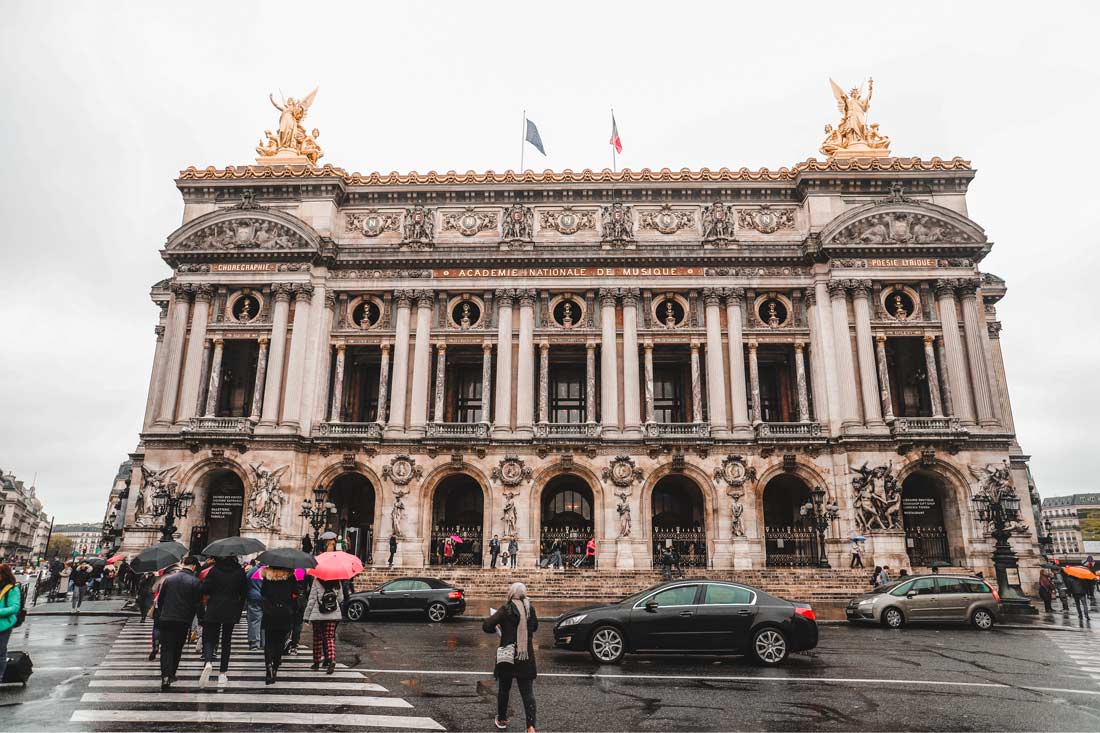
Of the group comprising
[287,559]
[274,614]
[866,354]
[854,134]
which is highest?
[854,134]

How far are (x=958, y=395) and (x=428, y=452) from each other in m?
27.5

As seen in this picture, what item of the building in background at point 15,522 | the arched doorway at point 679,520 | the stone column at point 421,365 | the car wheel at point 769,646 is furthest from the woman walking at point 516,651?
the building in background at point 15,522

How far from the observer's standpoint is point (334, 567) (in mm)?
12500

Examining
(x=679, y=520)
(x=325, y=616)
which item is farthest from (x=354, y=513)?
(x=325, y=616)

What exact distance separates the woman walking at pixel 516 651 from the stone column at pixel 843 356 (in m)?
31.8

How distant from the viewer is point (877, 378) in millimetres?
38156

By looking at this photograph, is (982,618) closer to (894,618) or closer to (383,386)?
(894,618)

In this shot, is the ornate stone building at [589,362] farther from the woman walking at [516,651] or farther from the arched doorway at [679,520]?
the woman walking at [516,651]

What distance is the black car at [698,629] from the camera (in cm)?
1402

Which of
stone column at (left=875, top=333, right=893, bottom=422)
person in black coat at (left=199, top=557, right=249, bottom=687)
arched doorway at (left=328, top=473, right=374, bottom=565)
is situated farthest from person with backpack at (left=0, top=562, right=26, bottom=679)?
stone column at (left=875, top=333, right=893, bottom=422)

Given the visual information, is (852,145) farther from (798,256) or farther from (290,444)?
(290,444)

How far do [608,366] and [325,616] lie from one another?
2731 cm

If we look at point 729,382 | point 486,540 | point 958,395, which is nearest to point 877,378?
point 958,395

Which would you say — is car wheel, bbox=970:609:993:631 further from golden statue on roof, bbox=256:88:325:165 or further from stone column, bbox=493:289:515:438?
golden statue on roof, bbox=256:88:325:165
